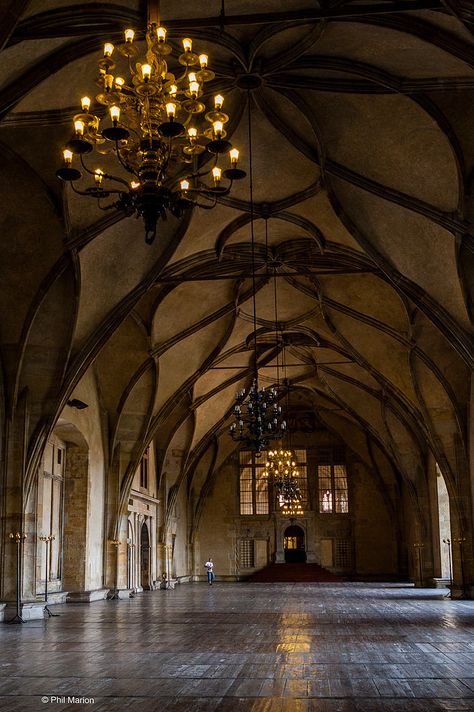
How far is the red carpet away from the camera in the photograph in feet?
119

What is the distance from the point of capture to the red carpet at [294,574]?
3622 cm

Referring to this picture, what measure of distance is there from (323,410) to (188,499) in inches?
319

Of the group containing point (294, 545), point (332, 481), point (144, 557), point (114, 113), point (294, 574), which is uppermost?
point (114, 113)

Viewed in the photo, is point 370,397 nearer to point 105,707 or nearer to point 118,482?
point 118,482

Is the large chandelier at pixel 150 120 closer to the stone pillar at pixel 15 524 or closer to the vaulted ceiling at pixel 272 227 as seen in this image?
the vaulted ceiling at pixel 272 227

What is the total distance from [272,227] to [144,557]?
52.7 feet

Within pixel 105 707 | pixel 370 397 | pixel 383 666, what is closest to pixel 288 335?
pixel 370 397

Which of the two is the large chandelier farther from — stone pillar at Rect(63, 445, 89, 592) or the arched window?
the arched window

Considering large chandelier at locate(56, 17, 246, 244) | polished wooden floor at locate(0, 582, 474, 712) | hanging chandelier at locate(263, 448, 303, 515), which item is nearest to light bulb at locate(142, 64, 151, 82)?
Result: large chandelier at locate(56, 17, 246, 244)

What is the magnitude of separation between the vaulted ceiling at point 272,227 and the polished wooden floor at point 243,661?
19.3ft

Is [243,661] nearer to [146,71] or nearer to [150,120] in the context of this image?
[150,120]

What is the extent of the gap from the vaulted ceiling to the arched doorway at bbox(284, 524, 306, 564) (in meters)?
13.9

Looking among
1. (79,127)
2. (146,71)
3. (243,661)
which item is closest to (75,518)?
(243,661)

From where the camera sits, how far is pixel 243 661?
375 inches
